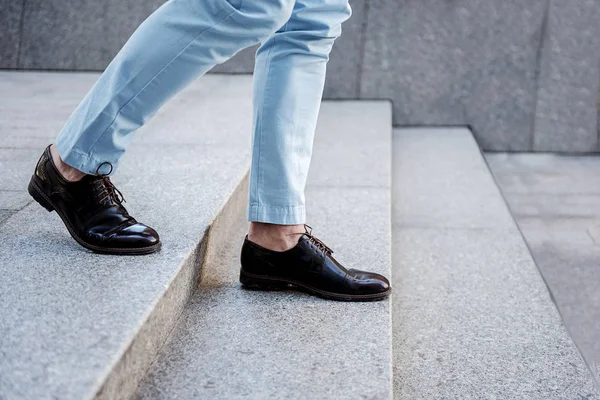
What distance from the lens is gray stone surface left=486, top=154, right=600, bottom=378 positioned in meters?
2.07

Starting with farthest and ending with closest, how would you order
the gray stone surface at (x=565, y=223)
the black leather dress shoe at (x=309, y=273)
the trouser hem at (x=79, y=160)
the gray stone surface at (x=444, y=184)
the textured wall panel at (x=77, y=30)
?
the textured wall panel at (x=77, y=30) < the gray stone surface at (x=444, y=184) < the gray stone surface at (x=565, y=223) < the black leather dress shoe at (x=309, y=273) < the trouser hem at (x=79, y=160)

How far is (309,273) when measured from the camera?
1.51 metres

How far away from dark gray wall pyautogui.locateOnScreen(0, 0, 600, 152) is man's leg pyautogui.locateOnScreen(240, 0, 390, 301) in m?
2.64

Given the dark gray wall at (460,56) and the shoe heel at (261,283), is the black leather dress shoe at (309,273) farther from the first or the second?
the dark gray wall at (460,56)

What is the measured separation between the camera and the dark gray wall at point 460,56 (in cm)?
398

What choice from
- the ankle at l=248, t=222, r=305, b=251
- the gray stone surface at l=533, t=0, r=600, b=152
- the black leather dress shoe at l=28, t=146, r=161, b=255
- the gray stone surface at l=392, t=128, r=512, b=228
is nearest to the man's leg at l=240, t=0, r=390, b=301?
the ankle at l=248, t=222, r=305, b=251

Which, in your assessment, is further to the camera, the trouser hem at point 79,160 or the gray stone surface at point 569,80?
the gray stone surface at point 569,80

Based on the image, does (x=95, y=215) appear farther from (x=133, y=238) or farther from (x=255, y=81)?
(x=255, y=81)

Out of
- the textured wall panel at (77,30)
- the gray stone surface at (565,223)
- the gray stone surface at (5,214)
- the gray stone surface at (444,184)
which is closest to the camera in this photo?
the gray stone surface at (5,214)

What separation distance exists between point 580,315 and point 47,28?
328 cm

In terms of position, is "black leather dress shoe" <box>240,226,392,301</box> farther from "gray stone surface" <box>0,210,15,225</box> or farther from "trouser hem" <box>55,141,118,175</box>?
"gray stone surface" <box>0,210,15,225</box>

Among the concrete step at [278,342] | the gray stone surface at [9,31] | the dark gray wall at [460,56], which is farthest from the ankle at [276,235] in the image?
the gray stone surface at [9,31]

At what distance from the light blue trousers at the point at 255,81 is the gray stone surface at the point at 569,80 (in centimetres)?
284

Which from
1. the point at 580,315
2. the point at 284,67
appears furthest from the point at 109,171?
the point at 580,315
